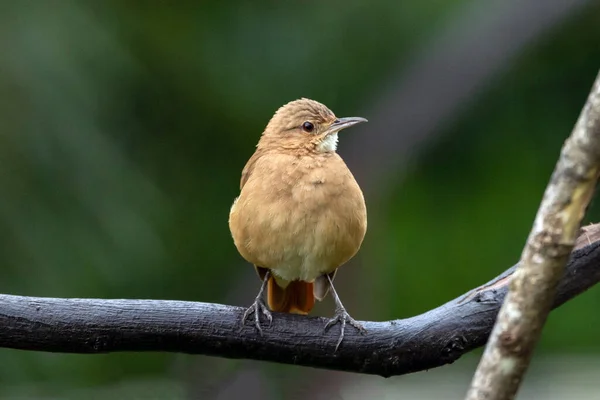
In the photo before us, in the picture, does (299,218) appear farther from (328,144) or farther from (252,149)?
(252,149)

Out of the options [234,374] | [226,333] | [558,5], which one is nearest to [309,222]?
[226,333]

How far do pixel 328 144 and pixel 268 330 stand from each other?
115cm

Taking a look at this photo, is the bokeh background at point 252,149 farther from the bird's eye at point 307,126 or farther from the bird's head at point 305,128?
the bird's eye at point 307,126

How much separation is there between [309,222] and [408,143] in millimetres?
3680

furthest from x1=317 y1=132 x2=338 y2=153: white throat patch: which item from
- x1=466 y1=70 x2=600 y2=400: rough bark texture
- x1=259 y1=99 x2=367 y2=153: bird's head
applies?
x1=466 y1=70 x2=600 y2=400: rough bark texture

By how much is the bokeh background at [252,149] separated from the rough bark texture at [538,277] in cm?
383

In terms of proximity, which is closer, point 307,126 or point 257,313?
point 257,313

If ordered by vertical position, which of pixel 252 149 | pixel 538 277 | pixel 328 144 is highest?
pixel 252 149

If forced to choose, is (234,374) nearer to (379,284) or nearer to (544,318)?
(379,284)

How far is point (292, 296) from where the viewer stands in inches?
179

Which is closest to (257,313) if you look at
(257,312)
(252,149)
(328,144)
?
(257,312)

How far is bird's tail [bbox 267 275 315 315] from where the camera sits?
452cm

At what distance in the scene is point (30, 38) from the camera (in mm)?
5742

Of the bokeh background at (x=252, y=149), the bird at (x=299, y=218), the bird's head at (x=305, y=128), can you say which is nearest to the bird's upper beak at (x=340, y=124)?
the bird's head at (x=305, y=128)
